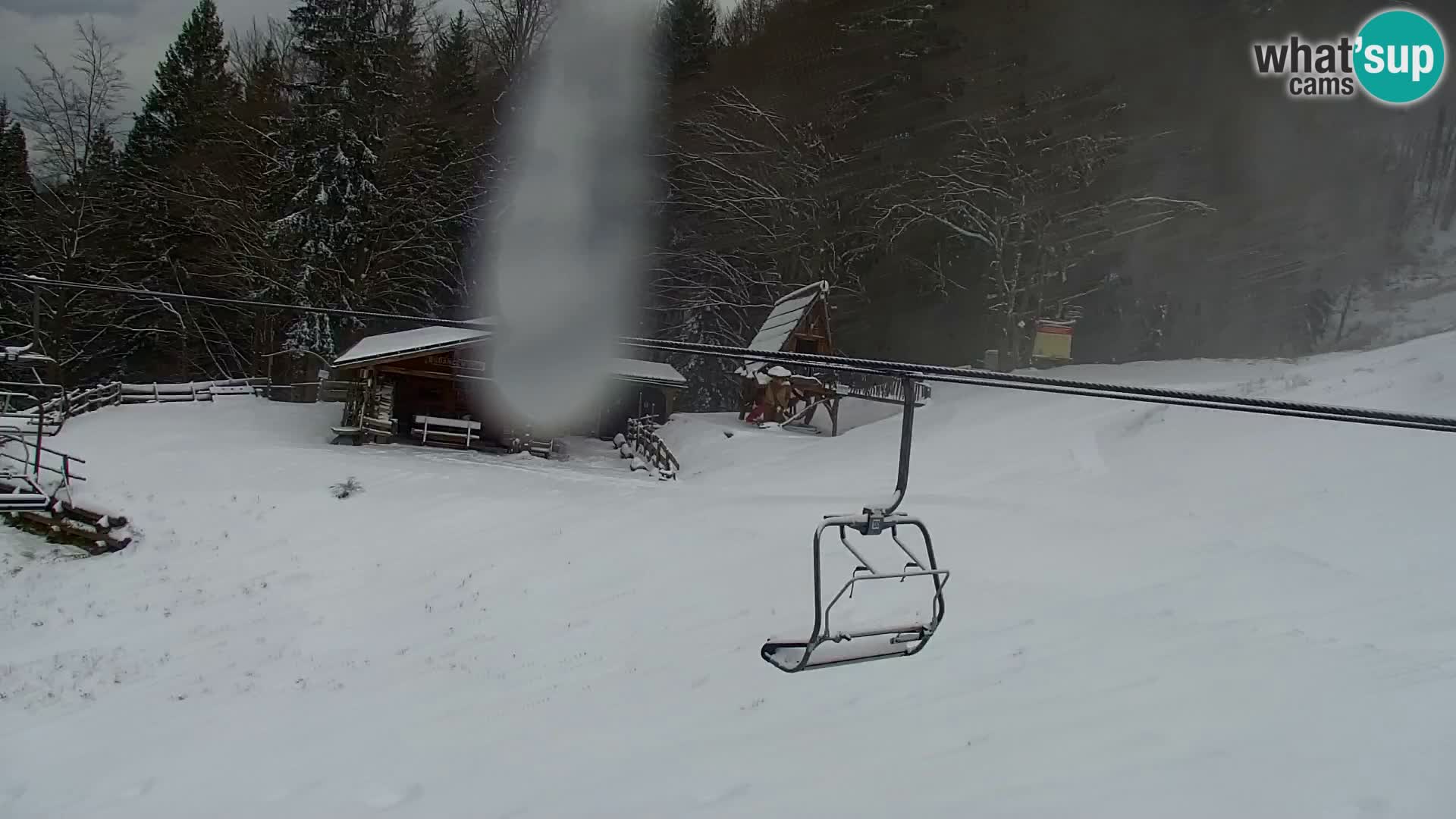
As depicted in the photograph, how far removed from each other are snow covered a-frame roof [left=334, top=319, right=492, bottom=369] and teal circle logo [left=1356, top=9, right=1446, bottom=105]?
26.4 metres

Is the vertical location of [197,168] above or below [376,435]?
above

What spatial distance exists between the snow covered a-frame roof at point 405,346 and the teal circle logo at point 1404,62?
86.6 ft

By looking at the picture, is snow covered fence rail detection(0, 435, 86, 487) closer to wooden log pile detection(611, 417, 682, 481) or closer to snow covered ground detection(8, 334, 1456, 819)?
snow covered ground detection(8, 334, 1456, 819)

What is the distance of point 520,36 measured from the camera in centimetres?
3144

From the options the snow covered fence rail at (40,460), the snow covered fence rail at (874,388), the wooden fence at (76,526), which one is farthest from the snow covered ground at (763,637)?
the snow covered fence rail at (874,388)

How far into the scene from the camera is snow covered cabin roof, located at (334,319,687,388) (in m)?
22.5

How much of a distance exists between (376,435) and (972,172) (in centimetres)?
1873

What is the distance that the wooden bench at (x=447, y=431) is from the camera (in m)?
24.1

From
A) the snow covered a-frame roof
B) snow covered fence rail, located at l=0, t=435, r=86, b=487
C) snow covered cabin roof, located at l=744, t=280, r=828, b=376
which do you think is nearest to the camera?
snow covered fence rail, located at l=0, t=435, r=86, b=487

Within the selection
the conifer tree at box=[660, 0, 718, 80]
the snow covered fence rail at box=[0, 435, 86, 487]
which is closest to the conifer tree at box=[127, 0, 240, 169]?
the conifer tree at box=[660, 0, 718, 80]

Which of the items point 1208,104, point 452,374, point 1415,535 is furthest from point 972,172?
point 1415,535

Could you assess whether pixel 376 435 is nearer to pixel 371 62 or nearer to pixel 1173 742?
pixel 371 62

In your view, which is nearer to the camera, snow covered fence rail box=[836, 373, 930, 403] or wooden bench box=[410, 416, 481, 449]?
wooden bench box=[410, 416, 481, 449]

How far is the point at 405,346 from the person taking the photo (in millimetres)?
22859
